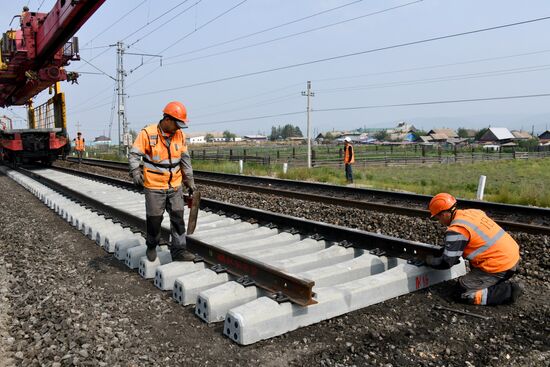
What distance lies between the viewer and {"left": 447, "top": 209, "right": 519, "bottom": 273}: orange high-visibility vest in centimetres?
422

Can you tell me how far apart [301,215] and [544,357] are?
6060 mm

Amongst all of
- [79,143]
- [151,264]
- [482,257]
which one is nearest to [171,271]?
[151,264]

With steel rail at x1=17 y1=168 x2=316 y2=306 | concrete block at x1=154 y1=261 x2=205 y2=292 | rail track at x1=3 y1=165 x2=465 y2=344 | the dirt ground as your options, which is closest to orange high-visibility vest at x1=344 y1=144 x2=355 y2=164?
rail track at x1=3 y1=165 x2=465 y2=344

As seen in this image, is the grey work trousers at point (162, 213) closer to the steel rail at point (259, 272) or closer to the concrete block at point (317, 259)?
the steel rail at point (259, 272)

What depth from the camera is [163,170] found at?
4.95m

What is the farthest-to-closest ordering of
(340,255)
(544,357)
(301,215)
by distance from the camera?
(301,215), (340,255), (544,357)

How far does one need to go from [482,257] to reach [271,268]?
1910 millimetres

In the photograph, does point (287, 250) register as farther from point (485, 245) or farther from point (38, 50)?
point (38, 50)

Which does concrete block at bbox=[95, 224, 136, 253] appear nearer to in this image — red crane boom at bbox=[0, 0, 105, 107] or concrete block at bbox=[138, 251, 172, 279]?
concrete block at bbox=[138, 251, 172, 279]

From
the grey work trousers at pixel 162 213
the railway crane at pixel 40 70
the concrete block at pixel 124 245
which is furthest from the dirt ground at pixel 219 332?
the railway crane at pixel 40 70

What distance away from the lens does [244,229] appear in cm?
684

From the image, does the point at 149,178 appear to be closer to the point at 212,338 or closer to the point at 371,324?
the point at 212,338

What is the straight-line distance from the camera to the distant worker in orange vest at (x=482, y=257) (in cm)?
412

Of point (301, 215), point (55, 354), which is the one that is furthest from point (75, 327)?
point (301, 215)
